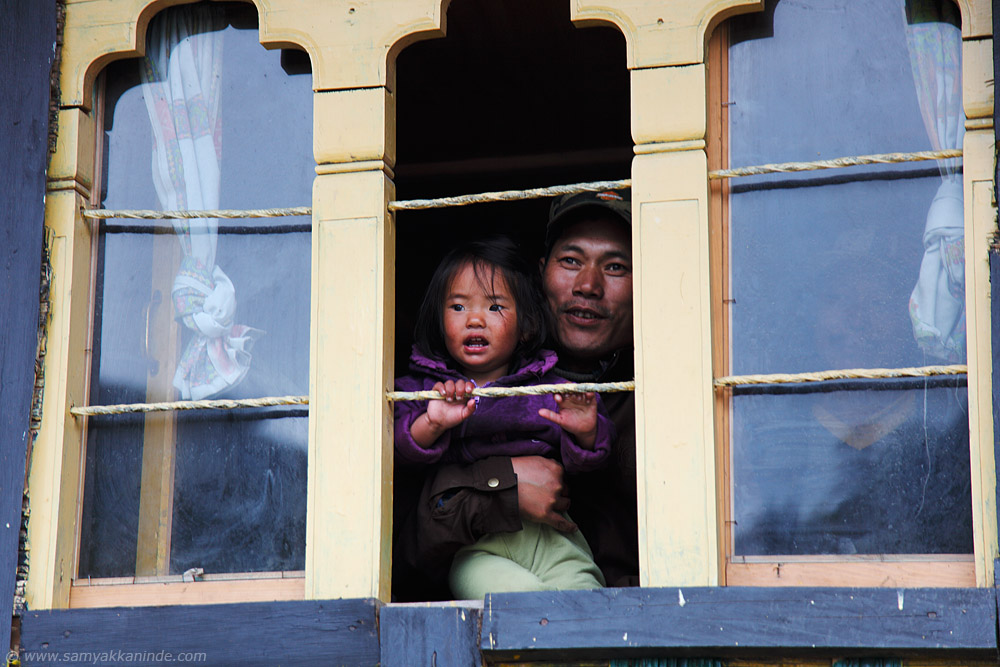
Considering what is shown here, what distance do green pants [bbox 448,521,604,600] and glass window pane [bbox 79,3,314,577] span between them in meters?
0.53

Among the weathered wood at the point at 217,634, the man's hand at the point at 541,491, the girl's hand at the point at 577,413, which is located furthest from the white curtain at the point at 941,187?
the weathered wood at the point at 217,634

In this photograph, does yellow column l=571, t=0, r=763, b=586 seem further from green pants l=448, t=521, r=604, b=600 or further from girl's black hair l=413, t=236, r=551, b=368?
girl's black hair l=413, t=236, r=551, b=368

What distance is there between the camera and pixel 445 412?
11.6 ft

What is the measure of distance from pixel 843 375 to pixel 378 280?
112cm

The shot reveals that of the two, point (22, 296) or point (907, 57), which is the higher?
point (907, 57)

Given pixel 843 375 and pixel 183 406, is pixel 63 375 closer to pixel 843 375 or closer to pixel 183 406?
pixel 183 406

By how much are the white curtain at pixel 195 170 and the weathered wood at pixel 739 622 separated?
995 millimetres

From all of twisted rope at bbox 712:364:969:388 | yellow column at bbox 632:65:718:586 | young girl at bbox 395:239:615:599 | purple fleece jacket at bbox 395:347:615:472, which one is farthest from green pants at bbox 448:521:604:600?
twisted rope at bbox 712:364:969:388

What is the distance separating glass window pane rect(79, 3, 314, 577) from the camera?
11.4 ft

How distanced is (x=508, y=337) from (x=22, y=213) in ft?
4.44

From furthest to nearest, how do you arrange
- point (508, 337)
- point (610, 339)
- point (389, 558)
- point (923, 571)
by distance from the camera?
1. point (610, 339)
2. point (508, 337)
3. point (389, 558)
4. point (923, 571)

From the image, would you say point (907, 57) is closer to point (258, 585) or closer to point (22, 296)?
point (258, 585)

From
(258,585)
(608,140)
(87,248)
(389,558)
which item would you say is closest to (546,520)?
(389,558)

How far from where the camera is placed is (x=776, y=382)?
322 cm
